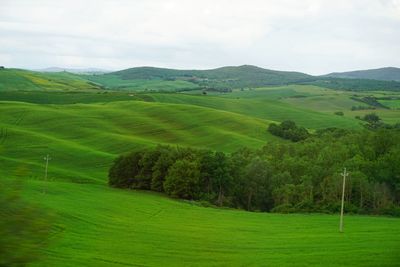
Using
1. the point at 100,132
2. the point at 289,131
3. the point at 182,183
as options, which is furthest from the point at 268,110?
the point at 182,183

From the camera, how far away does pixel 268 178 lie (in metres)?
79.6

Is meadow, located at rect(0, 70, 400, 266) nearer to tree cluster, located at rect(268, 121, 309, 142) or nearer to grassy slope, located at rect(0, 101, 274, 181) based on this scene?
grassy slope, located at rect(0, 101, 274, 181)

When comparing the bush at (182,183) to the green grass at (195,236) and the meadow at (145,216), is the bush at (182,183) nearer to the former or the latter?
the meadow at (145,216)

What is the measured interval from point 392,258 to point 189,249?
14275 mm

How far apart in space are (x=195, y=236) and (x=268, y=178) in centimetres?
3441

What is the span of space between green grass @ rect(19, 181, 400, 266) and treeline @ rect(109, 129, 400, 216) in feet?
26.8

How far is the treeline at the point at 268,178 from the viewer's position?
236 ft

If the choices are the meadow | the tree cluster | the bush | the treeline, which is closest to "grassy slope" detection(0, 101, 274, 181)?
the meadow

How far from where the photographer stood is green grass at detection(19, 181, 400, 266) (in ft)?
122

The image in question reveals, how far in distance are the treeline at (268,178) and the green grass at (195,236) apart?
817 cm

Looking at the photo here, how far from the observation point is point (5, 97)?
170m

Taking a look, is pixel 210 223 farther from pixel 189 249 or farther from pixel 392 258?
pixel 392 258

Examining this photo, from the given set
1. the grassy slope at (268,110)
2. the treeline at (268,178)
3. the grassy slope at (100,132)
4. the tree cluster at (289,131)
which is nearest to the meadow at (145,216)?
the grassy slope at (100,132)

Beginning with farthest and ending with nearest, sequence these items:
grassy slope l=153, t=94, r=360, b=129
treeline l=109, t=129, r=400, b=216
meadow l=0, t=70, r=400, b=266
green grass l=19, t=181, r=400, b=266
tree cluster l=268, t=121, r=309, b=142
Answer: grassy slope l=153, t=94, r=360, b=129
tree cluster l=268, t=121, r=309, b=142
treeline l=109, t=129, r=400, b=216
meadow l=0, t=70, r=400, b=266
green grass l=19, t=181, r=400, b=266
